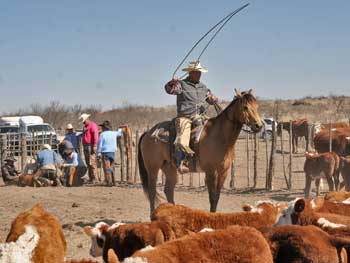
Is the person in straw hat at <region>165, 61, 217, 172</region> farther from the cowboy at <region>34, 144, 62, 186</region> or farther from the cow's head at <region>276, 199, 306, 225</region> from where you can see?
the cowboy at <region>34, 144, 62, 186</region>

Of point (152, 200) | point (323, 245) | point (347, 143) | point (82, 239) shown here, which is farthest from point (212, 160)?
point (347, 143)

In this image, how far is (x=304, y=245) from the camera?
5586 mm

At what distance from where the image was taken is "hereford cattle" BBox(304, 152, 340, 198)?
15500mm

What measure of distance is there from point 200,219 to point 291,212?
3.28 feet

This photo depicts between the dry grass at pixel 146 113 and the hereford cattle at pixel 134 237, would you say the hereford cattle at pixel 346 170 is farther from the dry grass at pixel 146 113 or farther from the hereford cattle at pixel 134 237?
the dry grass at pixel 146 113

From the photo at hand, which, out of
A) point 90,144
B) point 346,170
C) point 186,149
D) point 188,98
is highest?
point 188,98

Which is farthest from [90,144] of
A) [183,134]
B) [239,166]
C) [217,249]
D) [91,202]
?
[217,249]

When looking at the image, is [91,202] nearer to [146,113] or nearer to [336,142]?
[336,142]

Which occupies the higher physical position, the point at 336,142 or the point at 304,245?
the point at 336,142

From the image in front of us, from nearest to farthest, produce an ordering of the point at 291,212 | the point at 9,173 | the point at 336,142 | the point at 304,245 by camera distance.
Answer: the point at 304,245
the point at 291,212
the point at 336,142
the point at 9,173

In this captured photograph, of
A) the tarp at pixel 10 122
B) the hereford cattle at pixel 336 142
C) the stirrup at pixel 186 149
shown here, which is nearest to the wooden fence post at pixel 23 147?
the hereford cattle at pixel 336 142

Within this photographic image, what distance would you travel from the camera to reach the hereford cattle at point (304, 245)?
218 inches

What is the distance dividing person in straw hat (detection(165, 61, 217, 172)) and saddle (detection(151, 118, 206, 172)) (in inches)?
4.0

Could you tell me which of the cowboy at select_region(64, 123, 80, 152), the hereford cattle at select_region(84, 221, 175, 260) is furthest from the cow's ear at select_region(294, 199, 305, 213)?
the cowboy at select_region(64, 123, 80, 152)
